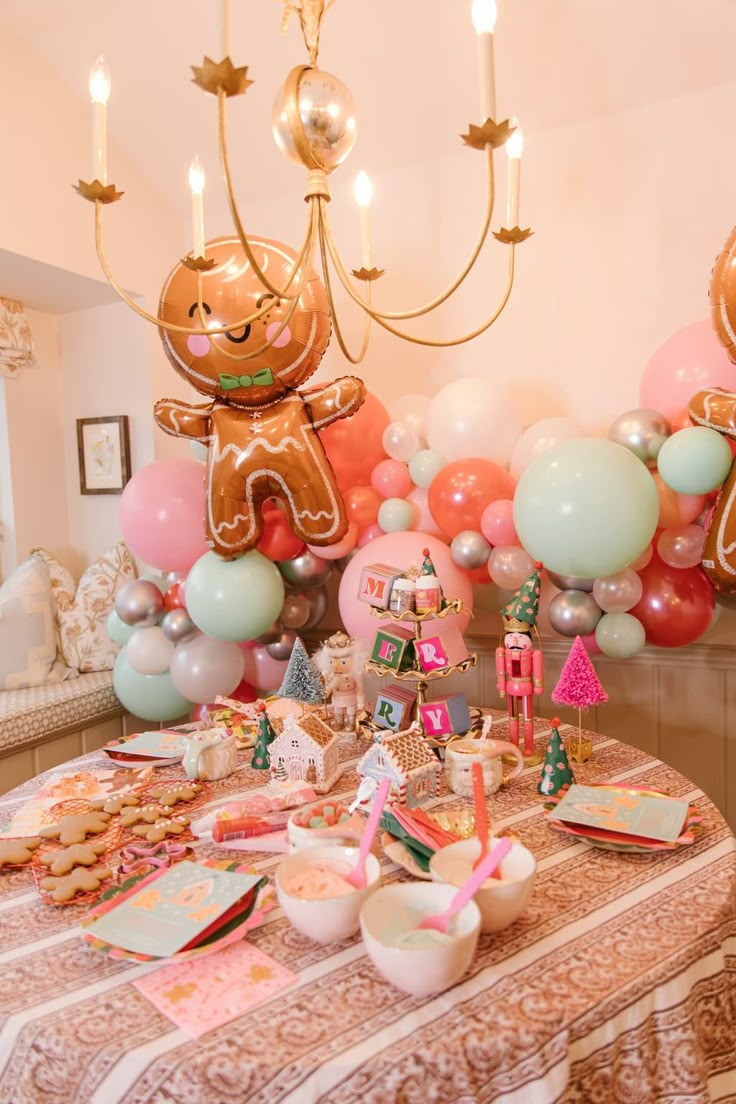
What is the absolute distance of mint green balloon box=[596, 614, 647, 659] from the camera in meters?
1.86

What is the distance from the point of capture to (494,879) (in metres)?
1.01

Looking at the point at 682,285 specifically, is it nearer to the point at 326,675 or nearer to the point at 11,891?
the point at 326,675

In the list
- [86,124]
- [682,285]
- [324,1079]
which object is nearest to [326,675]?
[324,1079]

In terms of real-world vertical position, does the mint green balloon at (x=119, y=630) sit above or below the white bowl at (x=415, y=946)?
above

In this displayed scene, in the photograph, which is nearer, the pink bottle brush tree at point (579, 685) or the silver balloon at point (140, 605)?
the pink bottle brush tree at point (579, 685)

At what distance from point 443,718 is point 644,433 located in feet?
2.81

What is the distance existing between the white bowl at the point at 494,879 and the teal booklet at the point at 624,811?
0.22 m

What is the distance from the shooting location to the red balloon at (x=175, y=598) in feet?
7.84

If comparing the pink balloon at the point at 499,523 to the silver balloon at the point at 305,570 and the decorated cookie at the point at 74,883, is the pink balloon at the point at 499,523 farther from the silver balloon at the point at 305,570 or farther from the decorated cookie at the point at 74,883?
the decorated cookie at the point at 74,883

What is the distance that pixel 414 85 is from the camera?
7.45ft

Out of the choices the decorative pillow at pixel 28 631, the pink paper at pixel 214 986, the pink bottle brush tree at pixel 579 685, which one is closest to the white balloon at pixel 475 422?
the pink bottle brush tree at pixel 579 685

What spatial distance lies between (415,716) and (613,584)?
0.61m

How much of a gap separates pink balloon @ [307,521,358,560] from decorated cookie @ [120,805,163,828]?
3.05ft

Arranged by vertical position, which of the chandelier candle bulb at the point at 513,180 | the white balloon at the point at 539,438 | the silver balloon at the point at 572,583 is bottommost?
the silver balloon at the point at 572,583
